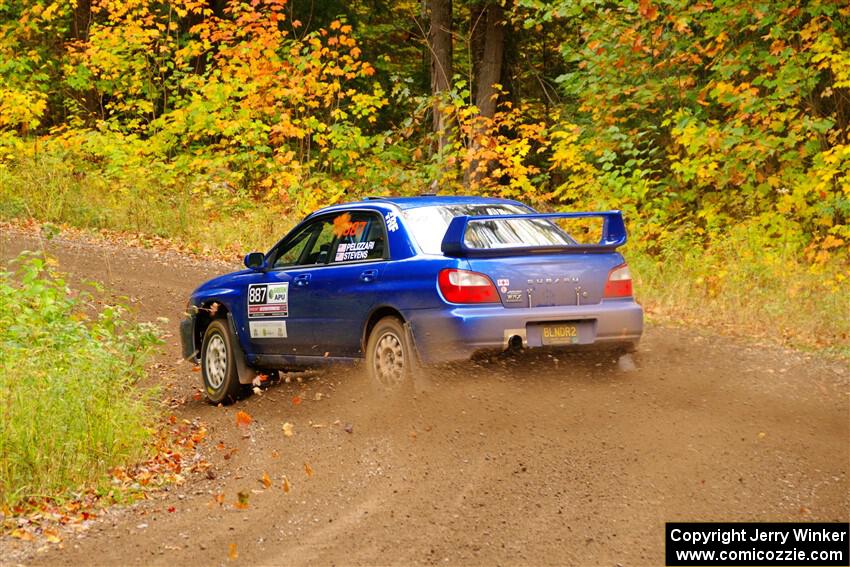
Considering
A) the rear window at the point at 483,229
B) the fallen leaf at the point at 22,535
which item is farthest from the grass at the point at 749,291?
the fallen leaf at the point at 22,535

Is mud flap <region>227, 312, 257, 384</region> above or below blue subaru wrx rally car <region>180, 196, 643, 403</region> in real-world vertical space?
below

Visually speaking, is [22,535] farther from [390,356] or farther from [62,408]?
[390,356]

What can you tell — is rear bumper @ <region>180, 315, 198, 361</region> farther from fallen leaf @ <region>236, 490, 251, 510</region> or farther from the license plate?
fallen leaf @ <region>236, 490, 251, 510</region>

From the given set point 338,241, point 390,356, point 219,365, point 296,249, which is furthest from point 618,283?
point 219,365

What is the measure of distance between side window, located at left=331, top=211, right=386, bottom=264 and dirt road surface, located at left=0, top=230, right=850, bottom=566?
995mm

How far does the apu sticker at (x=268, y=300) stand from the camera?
9727 mm

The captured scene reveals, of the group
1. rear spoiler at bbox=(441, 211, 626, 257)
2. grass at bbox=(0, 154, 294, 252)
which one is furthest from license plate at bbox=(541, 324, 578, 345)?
grass at bbox=(0, 154, 294, 252)

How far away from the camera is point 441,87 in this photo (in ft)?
73.2

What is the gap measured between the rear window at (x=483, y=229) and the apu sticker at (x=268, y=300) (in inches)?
60.6

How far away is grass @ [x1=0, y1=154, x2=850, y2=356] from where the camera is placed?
12344mm

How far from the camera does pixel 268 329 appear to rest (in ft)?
32.4

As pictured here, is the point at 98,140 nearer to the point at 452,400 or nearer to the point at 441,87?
the point at 441,87

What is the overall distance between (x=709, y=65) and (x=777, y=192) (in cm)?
236

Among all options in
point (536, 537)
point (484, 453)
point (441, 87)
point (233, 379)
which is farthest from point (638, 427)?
point (441, 87)
